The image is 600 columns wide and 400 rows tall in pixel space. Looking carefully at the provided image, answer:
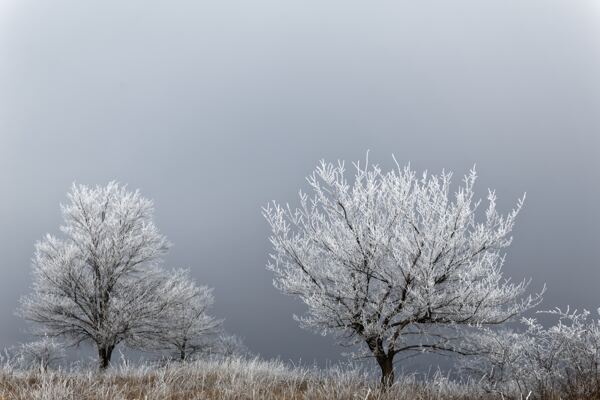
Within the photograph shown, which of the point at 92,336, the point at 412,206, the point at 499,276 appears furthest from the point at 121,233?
the point at 499,276

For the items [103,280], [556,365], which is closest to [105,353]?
[103,280]

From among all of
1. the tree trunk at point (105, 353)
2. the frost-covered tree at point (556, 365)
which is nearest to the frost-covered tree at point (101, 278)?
the tree trunk at point (105, 353)

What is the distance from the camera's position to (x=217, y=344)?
3750 centimetres

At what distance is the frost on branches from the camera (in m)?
19.4

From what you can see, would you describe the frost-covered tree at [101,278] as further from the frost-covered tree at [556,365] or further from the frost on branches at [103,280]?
the frost-covered tree at [556,365]

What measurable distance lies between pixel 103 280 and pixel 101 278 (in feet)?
0.40

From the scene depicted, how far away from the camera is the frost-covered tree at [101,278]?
19.4 meters

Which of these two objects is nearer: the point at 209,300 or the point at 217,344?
the point at 209,300

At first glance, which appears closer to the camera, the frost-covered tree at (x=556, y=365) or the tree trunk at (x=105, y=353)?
the frost-covered tree at (x=556, y=365)

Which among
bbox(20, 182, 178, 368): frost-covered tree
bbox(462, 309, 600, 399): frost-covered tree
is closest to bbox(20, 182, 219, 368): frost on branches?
bbox(20, 182, 178, 368): frost-covered tree

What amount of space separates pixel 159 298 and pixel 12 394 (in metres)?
14.4

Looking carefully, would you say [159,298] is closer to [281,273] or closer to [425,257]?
[281,273]

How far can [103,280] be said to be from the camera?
19.8 meters

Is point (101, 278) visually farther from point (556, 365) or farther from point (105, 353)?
point (556, 365)
